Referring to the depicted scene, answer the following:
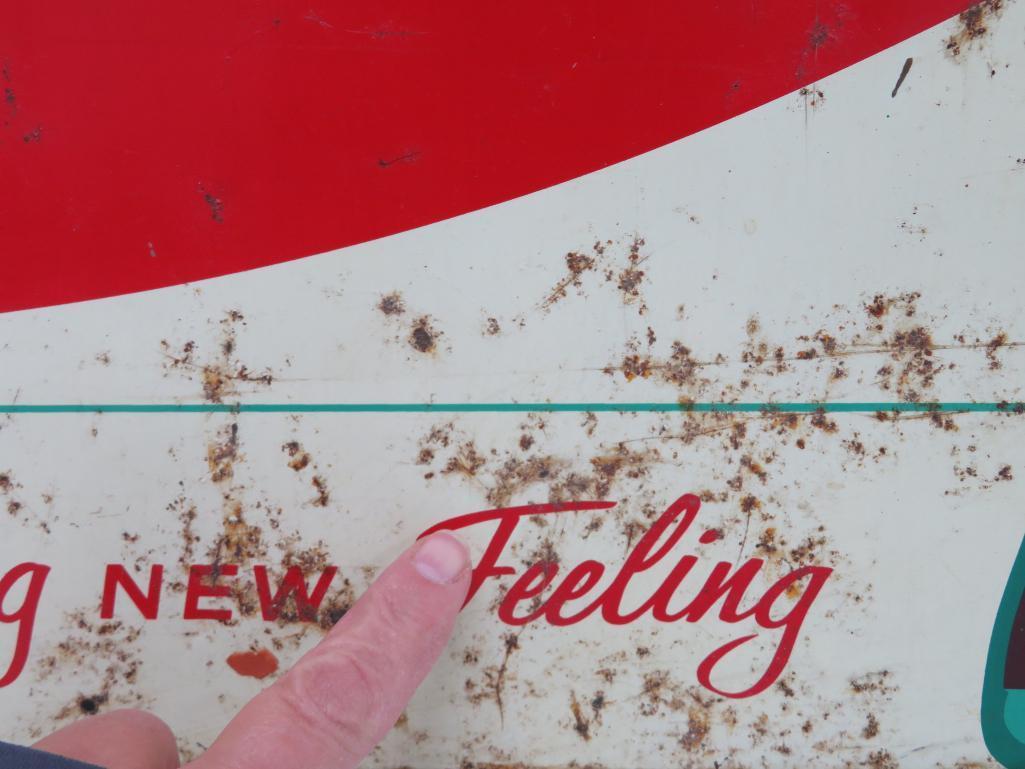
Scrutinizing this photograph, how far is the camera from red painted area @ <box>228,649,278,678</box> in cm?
89

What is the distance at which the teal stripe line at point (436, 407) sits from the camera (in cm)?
89

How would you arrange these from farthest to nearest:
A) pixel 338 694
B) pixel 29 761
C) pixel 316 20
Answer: pixel 316 20 → pixel 338 694 → pixel 29 761

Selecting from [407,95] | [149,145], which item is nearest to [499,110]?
[407,95]

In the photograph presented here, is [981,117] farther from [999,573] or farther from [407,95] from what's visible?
[407,95]

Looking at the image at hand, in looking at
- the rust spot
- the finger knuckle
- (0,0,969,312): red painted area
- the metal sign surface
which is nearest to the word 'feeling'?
the metal sign surface

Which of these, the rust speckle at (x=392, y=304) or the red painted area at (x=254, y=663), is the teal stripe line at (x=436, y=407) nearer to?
the rust speckle at (x=392, y=304)

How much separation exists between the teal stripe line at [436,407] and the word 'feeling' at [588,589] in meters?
0.12

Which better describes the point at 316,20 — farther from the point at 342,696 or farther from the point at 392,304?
the point at 342,696

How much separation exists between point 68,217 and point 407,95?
453mm

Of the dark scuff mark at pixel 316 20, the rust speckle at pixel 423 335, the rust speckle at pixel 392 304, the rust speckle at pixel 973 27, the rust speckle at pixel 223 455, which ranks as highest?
the rust speckle at pixel 973 27

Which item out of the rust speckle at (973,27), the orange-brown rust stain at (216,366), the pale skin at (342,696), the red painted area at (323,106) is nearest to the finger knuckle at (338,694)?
the pale skin at (342,696)

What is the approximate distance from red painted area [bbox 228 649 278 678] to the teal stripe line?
306mm

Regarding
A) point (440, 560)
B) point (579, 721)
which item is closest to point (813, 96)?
point (440, 560)

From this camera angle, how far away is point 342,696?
→ 30.5 inches
